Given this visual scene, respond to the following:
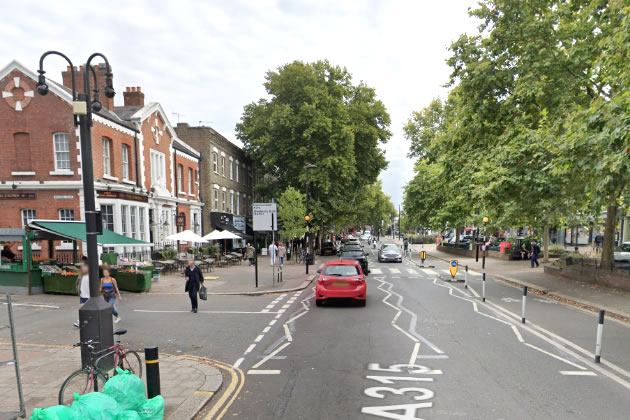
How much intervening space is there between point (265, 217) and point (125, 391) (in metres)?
13.2

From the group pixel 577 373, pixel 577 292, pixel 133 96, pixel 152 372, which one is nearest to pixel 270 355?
pixel 152 372

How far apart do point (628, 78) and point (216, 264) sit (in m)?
23.3

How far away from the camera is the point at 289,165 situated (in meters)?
34.0

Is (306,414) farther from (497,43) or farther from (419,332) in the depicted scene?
(497,43)

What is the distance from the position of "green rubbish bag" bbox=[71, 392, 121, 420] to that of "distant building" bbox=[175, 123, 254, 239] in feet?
96.8

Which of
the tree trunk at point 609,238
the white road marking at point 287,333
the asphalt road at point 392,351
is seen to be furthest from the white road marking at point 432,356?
the tree trunk at point 609,238

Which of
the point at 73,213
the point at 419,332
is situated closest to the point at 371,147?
the point at 73,213

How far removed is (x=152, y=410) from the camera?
173 inches

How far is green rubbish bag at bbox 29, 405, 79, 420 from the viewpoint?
134 inches

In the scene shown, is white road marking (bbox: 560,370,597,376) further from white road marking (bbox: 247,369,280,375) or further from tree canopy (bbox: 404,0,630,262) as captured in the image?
tree canopy (bbox: 404,0,630,262)

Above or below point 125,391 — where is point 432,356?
below

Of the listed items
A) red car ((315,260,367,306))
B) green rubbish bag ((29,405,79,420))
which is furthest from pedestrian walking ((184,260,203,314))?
green rubbish bag ((29,405,79,420))

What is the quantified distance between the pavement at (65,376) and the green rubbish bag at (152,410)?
0.49m

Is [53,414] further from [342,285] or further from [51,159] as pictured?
[51,159]
